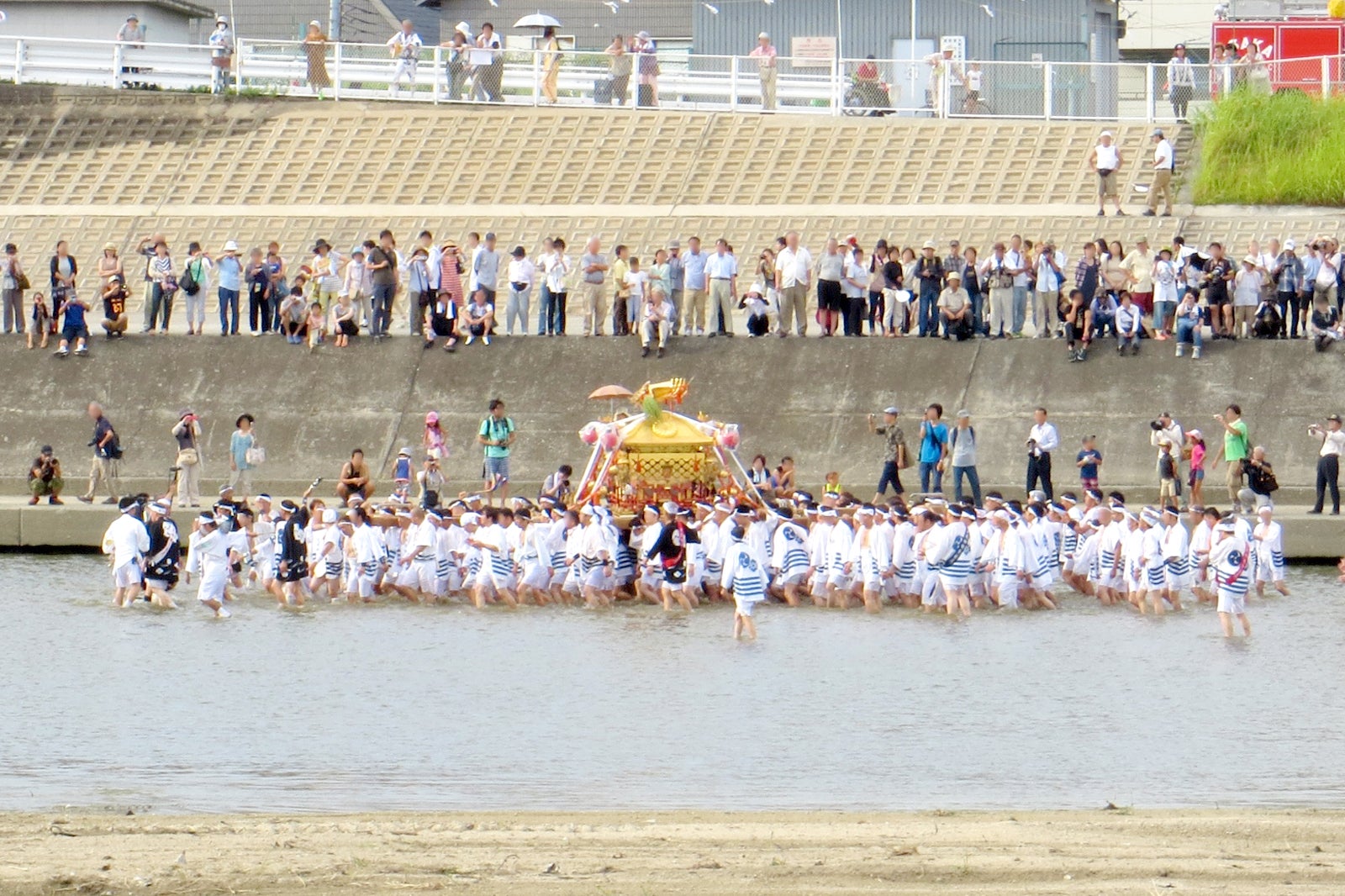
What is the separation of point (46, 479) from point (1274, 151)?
18963mm

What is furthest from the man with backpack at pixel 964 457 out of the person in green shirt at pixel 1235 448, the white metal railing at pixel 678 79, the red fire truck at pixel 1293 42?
the red fire truck at pixel 1293 42

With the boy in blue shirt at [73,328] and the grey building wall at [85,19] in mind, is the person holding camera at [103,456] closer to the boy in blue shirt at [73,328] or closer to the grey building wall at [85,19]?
the boy in blue shirt at [73,328]

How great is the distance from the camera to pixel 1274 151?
3366cm

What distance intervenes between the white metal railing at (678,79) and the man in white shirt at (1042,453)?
10.7 metres

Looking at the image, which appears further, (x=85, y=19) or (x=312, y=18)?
(x=312, y=18)

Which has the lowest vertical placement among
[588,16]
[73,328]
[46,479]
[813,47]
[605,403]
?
[46,479]

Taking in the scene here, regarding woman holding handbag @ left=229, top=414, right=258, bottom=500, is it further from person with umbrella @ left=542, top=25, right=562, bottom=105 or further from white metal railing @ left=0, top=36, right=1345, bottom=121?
white metal railing @ left=0, top=36, right=1345, bottom=121

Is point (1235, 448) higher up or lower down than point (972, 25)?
lower down

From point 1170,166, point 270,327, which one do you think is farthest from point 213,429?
point 1170,166

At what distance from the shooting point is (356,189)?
3644cm

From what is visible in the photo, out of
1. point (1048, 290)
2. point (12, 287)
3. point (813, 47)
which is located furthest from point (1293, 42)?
point (12, 287)

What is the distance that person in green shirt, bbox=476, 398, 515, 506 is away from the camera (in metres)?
27.1

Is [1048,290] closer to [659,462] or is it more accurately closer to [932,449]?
[932,449]

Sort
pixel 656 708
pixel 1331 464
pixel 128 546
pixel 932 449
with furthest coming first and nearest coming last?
pixel 932 449 → pixel 1331 464 → pixel 128 546 → pixel 656 708
